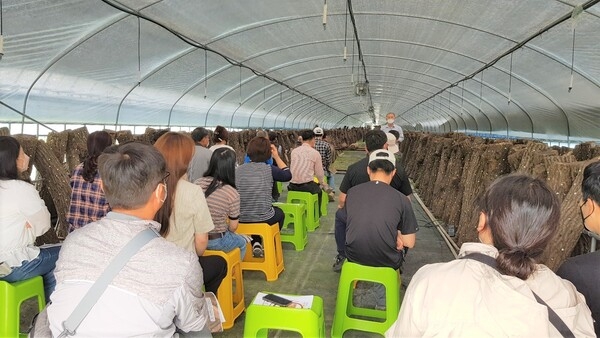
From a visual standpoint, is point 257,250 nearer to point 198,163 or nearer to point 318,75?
point 198,163

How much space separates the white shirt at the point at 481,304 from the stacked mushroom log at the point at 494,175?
60 cm

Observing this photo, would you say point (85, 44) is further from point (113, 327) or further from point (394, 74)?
point (394, 74)

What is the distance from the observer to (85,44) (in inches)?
328

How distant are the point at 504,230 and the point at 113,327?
1.51m

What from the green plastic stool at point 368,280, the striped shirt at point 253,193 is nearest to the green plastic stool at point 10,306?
the green plastic stool at point 368,280

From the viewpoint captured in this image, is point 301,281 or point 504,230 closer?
point 504,230

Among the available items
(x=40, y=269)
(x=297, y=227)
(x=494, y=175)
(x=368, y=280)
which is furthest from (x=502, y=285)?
(x=297, y=227)

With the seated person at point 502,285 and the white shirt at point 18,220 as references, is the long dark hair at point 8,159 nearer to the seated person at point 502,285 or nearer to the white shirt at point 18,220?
the white shirt at point 18,220

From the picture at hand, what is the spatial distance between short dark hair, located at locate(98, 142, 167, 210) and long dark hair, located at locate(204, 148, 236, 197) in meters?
2.21

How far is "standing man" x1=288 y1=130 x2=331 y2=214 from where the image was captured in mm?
7180

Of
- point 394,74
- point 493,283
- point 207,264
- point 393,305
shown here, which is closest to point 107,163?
point 493,283

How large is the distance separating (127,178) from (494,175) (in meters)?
4.49

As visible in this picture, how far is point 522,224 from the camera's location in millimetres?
1630

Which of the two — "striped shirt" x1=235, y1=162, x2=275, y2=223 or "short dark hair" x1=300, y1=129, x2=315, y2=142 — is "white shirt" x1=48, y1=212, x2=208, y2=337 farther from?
"short dark hair" x1=300, y1=129, x2=315, y2=142
